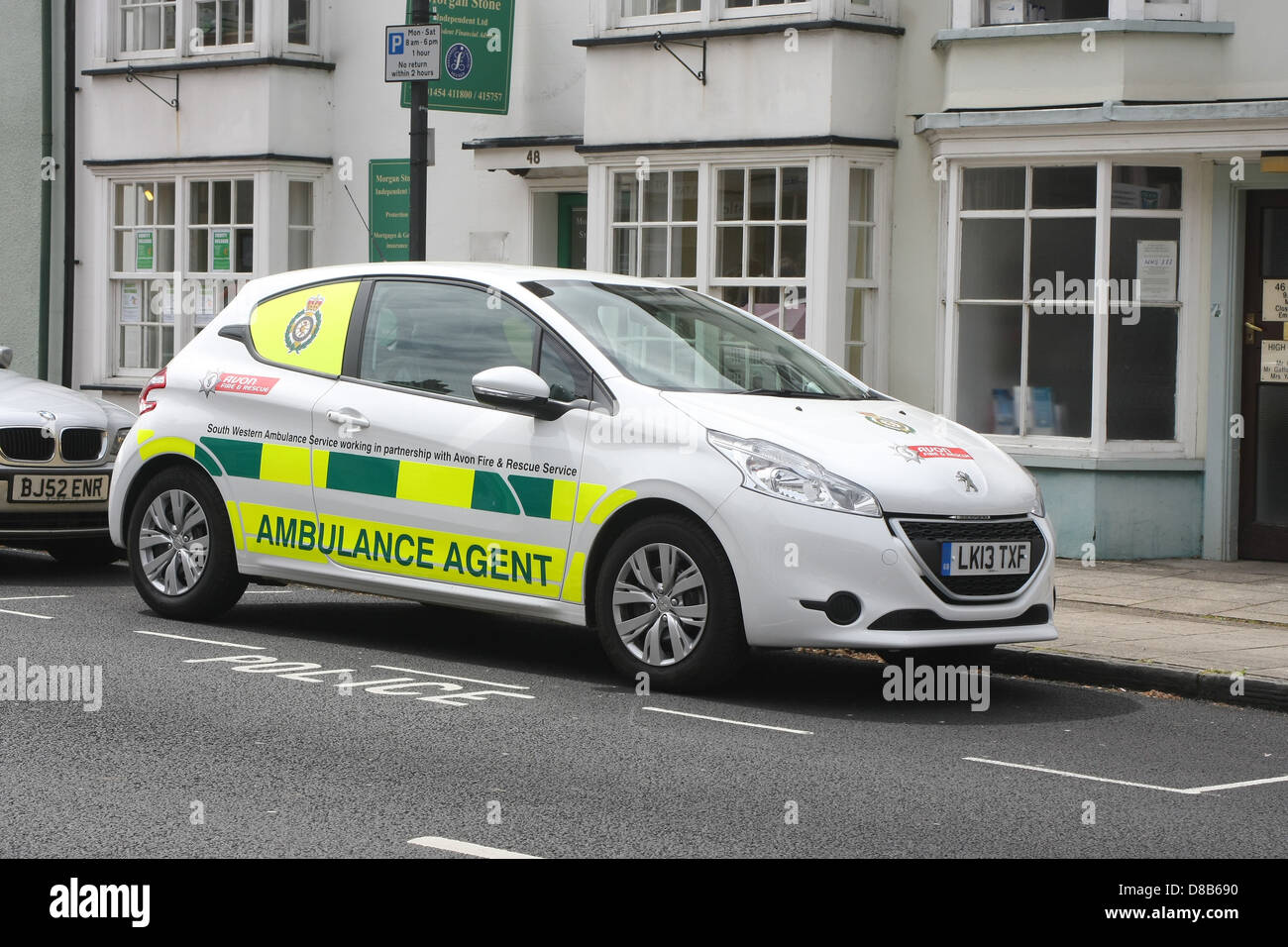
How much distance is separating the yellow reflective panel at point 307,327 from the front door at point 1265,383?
7.26 m

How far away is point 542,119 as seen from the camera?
683 inches

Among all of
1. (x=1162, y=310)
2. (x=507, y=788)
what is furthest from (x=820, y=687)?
(x=1162, y=310)

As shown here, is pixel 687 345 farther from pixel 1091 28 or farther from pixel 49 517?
pixel 1091 28

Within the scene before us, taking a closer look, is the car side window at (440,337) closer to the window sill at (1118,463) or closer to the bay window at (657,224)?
the window sill at (1118,463)

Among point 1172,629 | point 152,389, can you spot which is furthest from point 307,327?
point 1172,629

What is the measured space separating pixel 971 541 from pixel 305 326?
144 inches

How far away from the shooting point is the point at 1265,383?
14055mm

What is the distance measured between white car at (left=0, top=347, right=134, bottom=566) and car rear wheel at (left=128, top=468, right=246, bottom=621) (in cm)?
176

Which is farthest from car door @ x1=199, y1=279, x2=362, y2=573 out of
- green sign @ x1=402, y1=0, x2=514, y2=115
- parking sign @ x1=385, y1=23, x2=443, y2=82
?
green sign @ x1=402, y1=0, x2=514, y2=115

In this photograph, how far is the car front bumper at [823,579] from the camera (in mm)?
7926

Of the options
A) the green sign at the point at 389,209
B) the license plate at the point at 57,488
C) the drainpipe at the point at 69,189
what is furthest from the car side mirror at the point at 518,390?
the drainpipe at the point at 69,189

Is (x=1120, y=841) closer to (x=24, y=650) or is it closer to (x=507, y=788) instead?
(x=507, y=788)

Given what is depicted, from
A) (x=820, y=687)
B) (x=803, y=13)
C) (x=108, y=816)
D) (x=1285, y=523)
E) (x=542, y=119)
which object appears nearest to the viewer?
(x=108, y=816)
